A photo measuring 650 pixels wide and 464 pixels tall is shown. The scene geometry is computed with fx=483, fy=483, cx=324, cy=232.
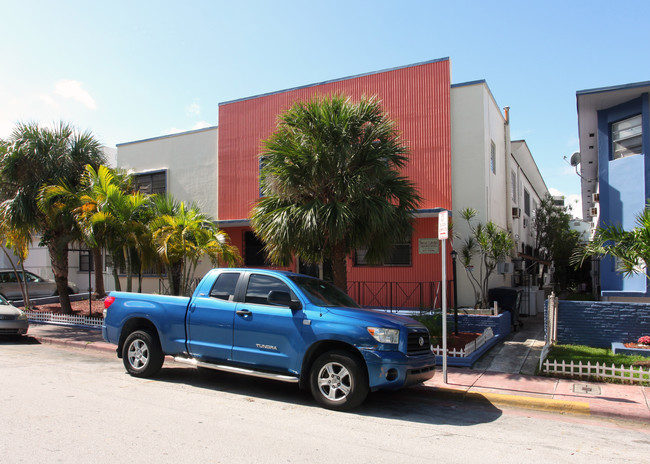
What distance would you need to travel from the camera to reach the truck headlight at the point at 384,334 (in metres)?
6.17

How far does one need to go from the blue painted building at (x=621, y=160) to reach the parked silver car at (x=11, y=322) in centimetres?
1452

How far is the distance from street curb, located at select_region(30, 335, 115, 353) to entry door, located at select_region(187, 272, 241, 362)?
13.7 feet

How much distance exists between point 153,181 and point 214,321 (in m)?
14.1

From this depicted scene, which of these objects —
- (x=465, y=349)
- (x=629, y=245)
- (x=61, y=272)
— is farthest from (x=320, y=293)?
(x=61, y=272)

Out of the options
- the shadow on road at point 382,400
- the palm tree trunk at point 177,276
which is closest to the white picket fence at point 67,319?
the palm tree trunk at point 177,276

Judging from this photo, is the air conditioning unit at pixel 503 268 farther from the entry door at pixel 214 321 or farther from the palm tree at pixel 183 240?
the entry door at pixel 214 321

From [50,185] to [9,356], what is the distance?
5652mm

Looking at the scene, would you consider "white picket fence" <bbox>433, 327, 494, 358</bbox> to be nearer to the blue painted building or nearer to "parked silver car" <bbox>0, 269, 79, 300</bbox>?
the blue painted building

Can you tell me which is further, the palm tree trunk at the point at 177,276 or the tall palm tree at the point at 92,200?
the palm tree trunk at the point at 177,276

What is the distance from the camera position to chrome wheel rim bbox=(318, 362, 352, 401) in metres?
6.23

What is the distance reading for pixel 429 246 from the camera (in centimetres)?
1398

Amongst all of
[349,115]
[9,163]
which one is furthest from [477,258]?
[9,163]

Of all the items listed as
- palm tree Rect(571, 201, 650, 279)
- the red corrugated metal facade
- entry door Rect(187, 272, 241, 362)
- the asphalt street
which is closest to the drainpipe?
the red corrugated metal facade

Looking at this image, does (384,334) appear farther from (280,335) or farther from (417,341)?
(280,335)
